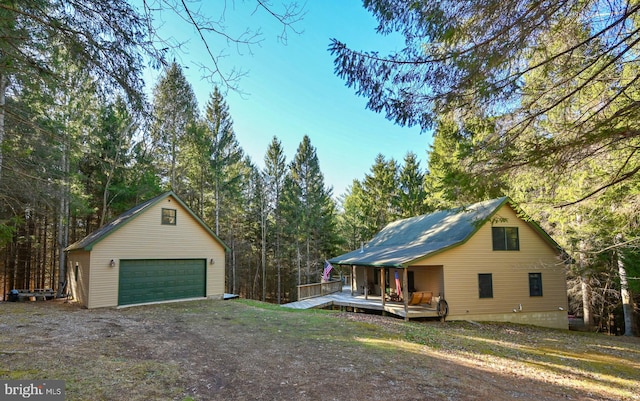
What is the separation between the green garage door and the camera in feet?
41.0

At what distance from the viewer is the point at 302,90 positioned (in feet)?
30.7

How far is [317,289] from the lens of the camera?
18.0 metres

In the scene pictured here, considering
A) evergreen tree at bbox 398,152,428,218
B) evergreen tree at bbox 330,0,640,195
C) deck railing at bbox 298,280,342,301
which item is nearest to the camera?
evergreen tree at bbox 330,0,640,195

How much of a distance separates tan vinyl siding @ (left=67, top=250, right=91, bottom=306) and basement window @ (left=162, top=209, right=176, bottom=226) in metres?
2.97

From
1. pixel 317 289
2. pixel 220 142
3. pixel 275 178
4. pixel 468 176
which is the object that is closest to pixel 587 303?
pixel 317 289

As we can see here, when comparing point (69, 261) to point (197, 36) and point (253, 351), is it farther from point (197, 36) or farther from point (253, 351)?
point (197, 36)

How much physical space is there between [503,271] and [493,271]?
50cm

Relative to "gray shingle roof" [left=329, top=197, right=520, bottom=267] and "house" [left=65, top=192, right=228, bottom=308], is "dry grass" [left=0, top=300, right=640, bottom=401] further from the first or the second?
"gray shingle roof" [left=329, top=197, right=520, bottom=267]

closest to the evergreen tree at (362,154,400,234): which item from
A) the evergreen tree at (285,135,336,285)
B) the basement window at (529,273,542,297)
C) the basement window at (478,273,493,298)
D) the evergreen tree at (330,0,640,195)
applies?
the evergreen tree at (285,135,336,285)

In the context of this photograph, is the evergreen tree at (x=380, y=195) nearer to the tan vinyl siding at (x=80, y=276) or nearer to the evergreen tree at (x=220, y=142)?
the evergreen tree at (x=220, y=142)

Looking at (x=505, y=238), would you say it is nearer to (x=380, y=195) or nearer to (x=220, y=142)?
(x=380, y=195)

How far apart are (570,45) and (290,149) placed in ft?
81.1

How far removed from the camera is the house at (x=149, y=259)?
1188cm

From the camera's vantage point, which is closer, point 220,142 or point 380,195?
point 220,142
